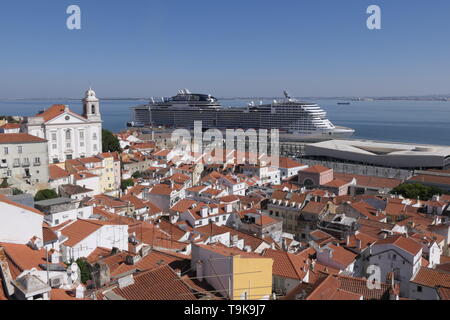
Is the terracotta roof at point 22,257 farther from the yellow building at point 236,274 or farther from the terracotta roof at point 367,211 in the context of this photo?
the terracotta roof at point 367,211

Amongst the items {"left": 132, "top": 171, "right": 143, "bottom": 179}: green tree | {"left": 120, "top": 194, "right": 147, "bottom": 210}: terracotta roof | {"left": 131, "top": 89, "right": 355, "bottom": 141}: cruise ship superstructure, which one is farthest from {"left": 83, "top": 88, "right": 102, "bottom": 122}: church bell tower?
{"left": 131, "top": 89, "right": 355, "bottom": 141}: cruise ship superstructure

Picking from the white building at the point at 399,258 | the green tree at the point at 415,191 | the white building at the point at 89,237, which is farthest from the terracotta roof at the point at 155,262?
the green tree at the point at 415,191

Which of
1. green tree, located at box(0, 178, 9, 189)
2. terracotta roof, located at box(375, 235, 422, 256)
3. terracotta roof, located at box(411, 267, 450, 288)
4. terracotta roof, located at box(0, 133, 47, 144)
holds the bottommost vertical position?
terracotta roof, located at box(411, 267, 450, 288)

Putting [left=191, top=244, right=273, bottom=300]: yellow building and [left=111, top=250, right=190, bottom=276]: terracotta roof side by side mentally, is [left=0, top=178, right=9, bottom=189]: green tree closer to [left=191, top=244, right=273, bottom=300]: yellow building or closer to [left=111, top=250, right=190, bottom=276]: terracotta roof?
[left=111, top=250, right=190, bottom=276]: terracotta roof

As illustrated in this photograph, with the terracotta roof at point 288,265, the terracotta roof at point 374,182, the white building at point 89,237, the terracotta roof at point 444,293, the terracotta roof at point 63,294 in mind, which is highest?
the terracotta roof at point 63,294

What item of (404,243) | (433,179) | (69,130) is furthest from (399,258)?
(69,130)

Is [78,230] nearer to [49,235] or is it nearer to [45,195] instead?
[49,235]
